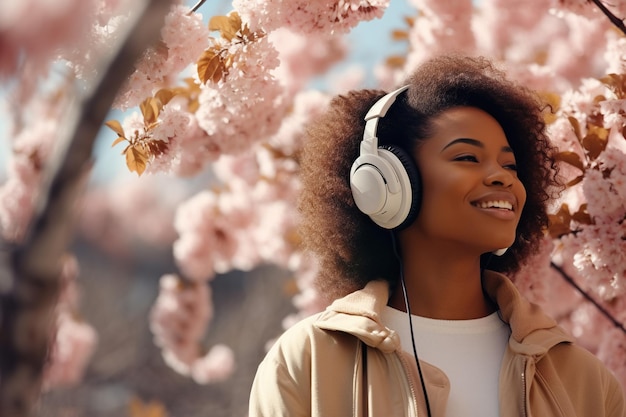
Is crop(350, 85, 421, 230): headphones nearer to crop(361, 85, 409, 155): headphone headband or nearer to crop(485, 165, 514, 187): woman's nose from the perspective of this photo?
crop(361, 85, 409, 155): headphone headband

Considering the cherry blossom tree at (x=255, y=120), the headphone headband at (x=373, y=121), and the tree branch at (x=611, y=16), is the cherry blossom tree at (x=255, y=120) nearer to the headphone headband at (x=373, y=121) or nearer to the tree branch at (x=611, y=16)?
the tree branch at (x=611, y=16)

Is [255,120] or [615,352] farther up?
[255,120]

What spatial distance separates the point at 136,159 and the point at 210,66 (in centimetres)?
26

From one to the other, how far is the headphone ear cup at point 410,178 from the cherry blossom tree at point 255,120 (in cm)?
46

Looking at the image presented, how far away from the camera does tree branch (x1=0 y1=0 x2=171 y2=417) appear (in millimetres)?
653

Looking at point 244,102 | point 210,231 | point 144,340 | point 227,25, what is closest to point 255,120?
point 244,102

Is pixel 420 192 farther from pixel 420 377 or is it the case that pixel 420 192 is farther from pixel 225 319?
pixel 225 319

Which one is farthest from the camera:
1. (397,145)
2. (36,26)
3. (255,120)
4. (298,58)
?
(298,58)

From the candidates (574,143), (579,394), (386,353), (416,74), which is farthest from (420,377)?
(574,143)

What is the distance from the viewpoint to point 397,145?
4.92 ft

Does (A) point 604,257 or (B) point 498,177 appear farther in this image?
(A) point 604,257

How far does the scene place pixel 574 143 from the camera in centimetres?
204

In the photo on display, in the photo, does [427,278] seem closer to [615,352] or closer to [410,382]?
[410,382]

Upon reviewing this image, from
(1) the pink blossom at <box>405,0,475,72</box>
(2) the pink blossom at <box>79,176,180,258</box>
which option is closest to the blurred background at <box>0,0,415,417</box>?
(2) the pink blossom at <box>79,176,180,258</box>
